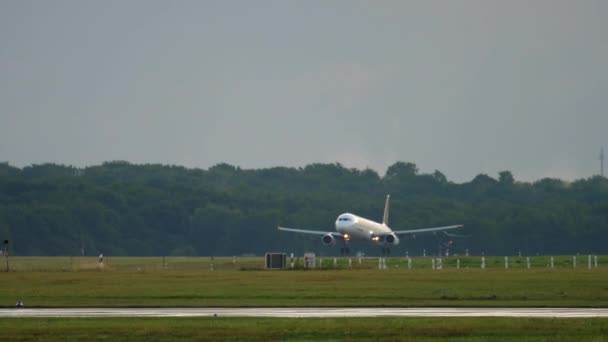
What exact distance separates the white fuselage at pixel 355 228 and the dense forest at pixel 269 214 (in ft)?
63.6

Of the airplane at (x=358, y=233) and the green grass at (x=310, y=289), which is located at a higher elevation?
the airplane at (x=358, y=233)

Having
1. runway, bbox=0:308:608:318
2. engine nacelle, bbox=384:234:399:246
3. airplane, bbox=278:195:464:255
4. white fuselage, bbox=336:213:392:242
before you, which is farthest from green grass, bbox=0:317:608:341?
engine nacelle, bbox=384:234:399:246

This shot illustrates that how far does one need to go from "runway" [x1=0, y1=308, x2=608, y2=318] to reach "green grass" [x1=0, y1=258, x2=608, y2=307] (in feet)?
7.76

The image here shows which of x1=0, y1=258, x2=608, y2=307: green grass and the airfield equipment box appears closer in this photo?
x1=0, y1=258, x2=608, y2=307: green grass

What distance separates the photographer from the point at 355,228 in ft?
349

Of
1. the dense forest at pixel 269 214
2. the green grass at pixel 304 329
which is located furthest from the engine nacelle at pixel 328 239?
the green grass at pixel 304 329

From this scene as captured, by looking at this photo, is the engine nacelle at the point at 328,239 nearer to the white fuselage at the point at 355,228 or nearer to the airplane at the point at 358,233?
the airplane at the point at 358,233

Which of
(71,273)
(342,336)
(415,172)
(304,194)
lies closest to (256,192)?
(304,194)

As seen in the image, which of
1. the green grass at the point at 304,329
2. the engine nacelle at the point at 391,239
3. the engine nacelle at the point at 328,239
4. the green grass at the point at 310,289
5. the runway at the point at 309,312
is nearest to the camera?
the green grass at the point at 304,329

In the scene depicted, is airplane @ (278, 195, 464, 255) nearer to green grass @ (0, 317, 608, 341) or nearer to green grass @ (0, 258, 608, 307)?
green grass @ (0, 258, 608, 307)

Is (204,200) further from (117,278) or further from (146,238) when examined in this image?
(117,278)

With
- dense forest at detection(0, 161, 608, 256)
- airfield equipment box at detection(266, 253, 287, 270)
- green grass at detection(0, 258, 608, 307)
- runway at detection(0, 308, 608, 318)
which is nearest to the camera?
runway at detection(0, 308, 608, 318)

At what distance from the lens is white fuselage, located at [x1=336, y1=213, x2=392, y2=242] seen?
105938mm

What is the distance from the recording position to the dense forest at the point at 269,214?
442ft
